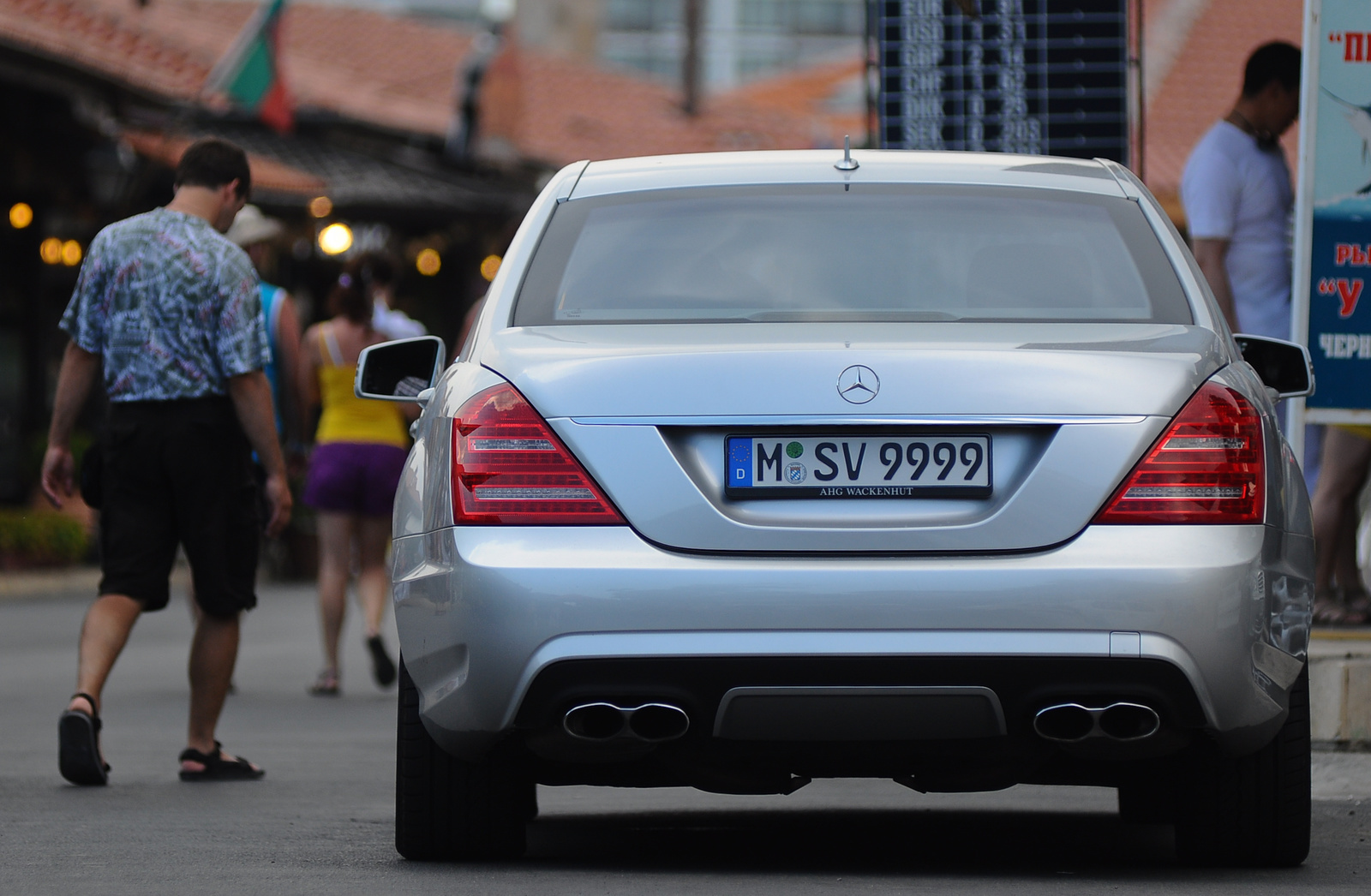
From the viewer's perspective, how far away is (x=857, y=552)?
14.7 feet

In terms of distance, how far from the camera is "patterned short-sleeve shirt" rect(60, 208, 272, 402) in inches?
278

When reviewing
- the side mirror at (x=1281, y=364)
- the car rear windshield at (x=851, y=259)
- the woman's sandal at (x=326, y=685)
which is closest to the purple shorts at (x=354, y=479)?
the woman's sandal at (x=326, y=685)

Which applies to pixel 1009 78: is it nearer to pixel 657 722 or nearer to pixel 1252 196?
pixel 1252 196

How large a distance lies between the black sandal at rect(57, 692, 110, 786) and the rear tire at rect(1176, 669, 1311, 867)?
323 centimetres

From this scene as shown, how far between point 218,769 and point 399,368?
1.92m

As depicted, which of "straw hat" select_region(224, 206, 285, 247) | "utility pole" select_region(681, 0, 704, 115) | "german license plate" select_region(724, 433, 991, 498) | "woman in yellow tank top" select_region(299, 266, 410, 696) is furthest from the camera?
"utility pole" select_region(681, 0, 704, 115)

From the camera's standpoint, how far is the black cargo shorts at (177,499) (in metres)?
7.03

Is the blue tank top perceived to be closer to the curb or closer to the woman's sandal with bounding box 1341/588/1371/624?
the woman's sandal with bounding box 1341/588/1371/624

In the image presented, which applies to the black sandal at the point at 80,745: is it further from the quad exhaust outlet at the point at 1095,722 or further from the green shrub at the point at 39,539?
the green shrub at the point at 39,539

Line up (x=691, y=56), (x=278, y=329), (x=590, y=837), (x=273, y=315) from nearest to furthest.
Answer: (x=590, y=837) → (x=278, y=329) → (x=273, y=315) → (x=691, y=56)

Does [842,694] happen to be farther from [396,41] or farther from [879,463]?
[396,41]

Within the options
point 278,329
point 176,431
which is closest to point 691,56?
point 278,329

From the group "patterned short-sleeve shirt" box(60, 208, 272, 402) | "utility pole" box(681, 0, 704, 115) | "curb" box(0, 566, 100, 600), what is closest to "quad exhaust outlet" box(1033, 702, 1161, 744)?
"patterned short-sleeve shirt" box(60, 208, 272, 402)

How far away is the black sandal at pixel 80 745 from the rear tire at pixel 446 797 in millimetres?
1984
